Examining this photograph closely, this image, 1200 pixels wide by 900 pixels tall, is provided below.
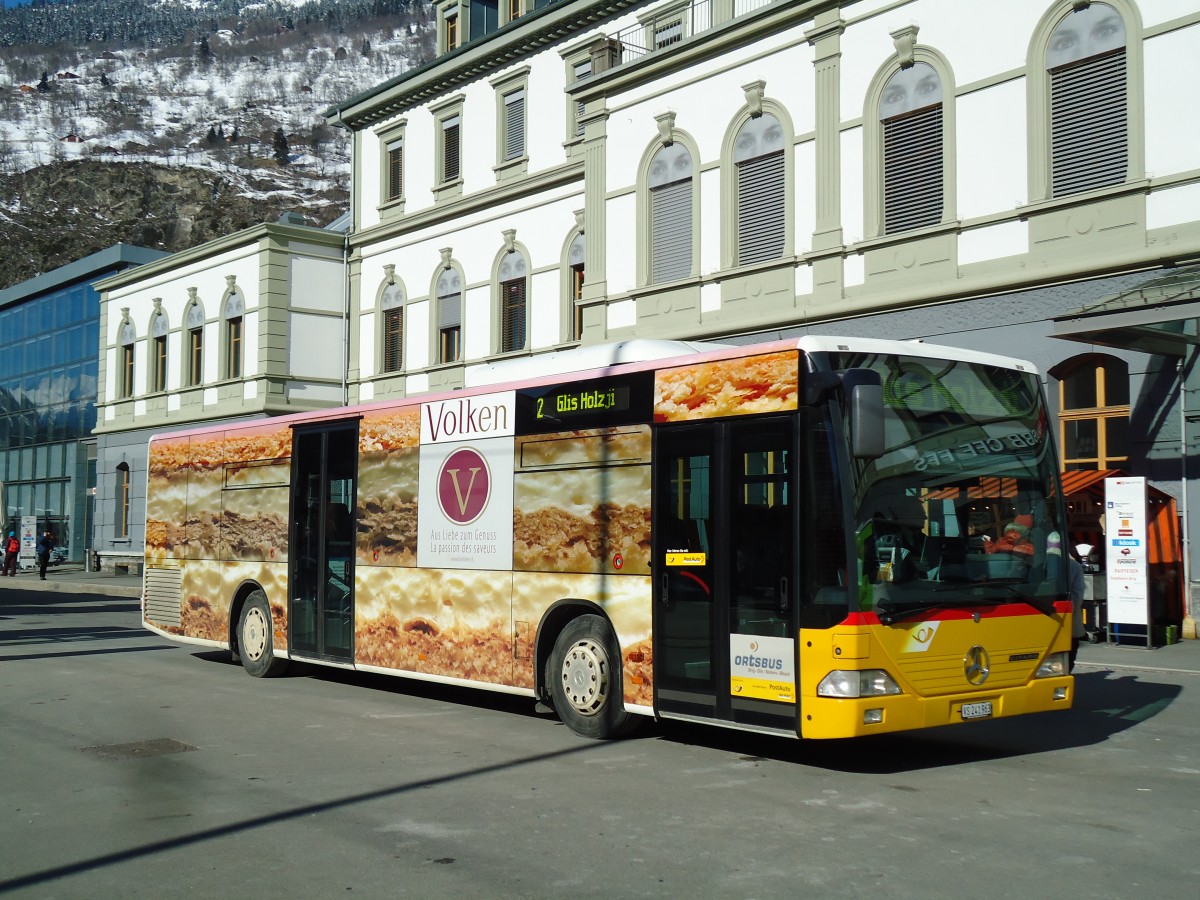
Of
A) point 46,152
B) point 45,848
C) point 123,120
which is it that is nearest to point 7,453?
point 45,848

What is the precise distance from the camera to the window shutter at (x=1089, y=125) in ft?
58.2

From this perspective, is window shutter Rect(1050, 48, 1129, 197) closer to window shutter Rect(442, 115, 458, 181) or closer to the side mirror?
the side mirror

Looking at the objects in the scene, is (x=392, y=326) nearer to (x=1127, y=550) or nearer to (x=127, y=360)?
(x=127, y=360)

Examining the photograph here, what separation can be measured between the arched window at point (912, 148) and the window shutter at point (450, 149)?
16.0 meters

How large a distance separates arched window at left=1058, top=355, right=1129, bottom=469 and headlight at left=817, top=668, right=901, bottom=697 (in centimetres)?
1175

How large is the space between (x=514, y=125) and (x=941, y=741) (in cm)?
2441

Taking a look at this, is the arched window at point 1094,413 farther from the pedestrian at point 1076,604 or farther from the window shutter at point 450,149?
the window shutter at point 450,149

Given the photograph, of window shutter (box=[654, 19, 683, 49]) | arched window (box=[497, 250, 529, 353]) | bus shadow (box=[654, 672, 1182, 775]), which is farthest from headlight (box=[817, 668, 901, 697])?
A: arched window (box=[497, 250, 529, 353])

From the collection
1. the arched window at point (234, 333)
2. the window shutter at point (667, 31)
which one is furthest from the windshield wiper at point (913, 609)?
the arched window at point (234, 333)

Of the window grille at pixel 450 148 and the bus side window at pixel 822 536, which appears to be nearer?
the bus side window at pixel 822 536

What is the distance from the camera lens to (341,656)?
13.8 meters

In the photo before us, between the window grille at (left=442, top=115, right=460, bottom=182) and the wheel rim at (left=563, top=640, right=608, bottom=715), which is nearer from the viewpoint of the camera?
the wheel rim at (left=563, top=640, right=608, bottom=715)

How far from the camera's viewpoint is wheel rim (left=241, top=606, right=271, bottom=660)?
1504 centimetres

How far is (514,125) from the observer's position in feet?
105
